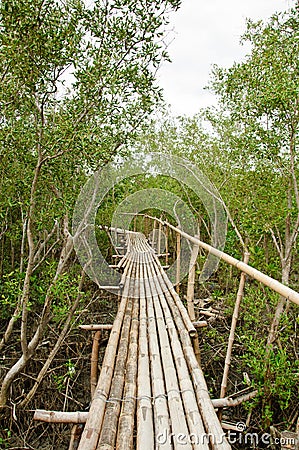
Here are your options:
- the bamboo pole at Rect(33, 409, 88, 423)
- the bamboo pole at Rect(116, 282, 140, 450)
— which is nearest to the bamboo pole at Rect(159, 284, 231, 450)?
the bamboo pole at Rect(116, 282, 140, 450)

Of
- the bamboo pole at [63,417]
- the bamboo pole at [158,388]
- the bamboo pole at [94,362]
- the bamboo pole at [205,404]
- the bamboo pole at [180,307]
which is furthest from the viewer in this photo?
the bamboo pole at [94,362]

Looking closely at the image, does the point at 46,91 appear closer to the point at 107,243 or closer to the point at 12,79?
the point at 12,79

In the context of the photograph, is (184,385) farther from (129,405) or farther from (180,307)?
(180,307)

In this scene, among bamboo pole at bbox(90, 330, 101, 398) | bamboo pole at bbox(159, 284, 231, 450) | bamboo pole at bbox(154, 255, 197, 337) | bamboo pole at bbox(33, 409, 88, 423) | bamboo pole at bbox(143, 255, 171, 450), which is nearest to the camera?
bamboo pole at bbox(159, 284, 231, 450)

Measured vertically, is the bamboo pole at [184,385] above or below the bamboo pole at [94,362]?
above

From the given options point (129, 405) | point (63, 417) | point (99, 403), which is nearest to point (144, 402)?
point (129, 405)

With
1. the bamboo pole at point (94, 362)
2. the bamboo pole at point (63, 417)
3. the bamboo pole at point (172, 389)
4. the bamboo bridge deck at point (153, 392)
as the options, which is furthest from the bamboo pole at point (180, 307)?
the bamboo pole at point (63, 417)

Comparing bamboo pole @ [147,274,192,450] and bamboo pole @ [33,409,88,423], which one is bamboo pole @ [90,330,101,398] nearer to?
bamboo pole @ [147,274,192,450]

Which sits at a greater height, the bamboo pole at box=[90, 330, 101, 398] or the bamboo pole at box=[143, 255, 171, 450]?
the bamboo pole at box=[143, 255, 171, 450]

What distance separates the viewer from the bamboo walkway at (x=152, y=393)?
1.30m

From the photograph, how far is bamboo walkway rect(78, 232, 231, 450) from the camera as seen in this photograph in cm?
130

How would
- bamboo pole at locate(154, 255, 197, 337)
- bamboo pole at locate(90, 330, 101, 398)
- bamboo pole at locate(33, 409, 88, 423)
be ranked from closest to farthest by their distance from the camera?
1. bamboo pole at locate(33, 409, 88, 423)
2. bamboo pole at locate(154, 255, 197, 337)
3. bamboo pole at locate(90, 330, 101, 398)

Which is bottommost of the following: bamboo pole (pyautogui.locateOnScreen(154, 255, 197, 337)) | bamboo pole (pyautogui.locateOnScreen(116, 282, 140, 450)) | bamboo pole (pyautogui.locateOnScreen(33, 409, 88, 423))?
bamboo pole (pyautogui.locateOnScreen(33, 409, 88, 423))

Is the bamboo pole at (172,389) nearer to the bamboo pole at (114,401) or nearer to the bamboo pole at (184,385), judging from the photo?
the bamboo pole at (184,385)
